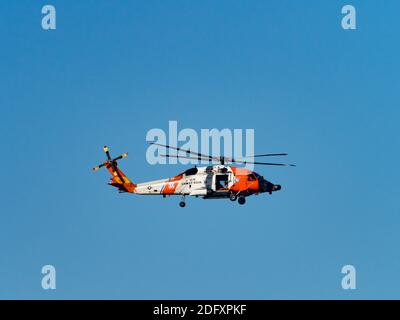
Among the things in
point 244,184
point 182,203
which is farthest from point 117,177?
point 244,184

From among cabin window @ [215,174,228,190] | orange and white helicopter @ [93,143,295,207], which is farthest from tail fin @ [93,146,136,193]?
cabin window @ [215,174,228,190]

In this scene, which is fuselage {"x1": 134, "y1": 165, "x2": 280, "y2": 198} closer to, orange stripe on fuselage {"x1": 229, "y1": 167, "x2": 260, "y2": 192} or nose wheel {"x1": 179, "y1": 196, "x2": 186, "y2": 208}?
orange stripe on fuselage {"x1": 229, "y1": 167, "x2": 260, "y2": 192}

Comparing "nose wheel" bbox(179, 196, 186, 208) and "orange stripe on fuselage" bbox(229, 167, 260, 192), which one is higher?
"orange stripe on fuselage" bbox(229, 167, 260, 192)

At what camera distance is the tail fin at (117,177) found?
410ft

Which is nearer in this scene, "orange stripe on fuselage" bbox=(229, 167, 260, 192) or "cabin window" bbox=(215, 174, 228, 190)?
"orange stripe on fuselage" bbox=(229, 167, 260, 192)

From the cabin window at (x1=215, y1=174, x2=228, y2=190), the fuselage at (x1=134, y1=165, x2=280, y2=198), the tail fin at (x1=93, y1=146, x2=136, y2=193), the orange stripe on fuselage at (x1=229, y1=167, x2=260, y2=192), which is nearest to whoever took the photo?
the orange stripe on fuselage at (x1=229, y1=167, x2=260, y2=192)

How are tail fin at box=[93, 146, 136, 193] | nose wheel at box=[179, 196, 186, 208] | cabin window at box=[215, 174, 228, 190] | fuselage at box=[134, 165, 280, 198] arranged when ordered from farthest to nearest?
tail fin at box=[93, 146, 136, 193], nose wheel at box=[179, 196, 186, 208], cabin window at box=[215, 174, 228, 190], fuselage at box=[134, 165, 280, 198]

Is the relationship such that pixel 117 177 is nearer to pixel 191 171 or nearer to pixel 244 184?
pixel 191 171

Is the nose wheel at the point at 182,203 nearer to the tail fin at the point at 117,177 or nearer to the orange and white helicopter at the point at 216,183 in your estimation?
the orange and white helicopter at the point at 216,183

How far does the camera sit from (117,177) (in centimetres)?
12588

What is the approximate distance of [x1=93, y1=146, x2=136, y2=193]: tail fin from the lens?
125000mm

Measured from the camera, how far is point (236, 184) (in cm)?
11756
